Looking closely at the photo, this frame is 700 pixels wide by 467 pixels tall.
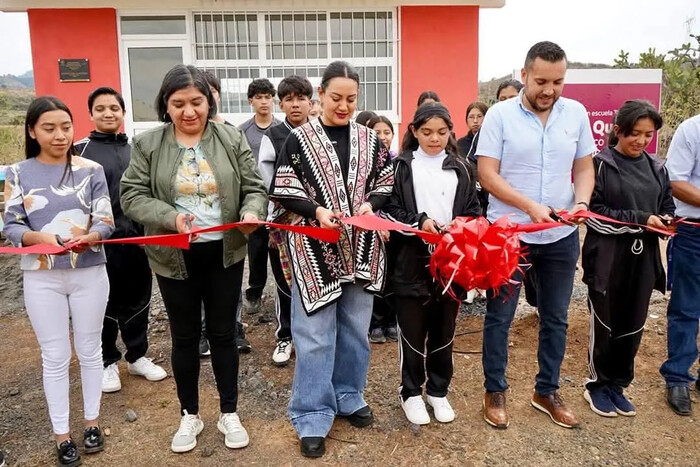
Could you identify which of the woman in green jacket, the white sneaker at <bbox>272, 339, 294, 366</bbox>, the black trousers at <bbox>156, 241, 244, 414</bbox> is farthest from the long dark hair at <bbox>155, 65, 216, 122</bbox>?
the white sneaker at <bbox>272, 339, 294, 366</bbox>

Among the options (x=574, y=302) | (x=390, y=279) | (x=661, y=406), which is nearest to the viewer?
(x=390, y=279)

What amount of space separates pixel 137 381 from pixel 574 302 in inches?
158

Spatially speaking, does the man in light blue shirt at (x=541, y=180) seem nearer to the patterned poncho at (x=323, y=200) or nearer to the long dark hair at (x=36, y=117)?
the patterned poncho at (x=323, y=200)

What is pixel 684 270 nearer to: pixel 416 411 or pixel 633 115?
pixel 633 115

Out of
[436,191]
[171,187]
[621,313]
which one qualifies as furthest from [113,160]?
[621,313]

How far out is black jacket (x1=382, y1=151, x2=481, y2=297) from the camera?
10.1 ft

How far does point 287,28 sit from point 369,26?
134cm

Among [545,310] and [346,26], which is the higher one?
[346,26]

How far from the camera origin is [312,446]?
2.90m

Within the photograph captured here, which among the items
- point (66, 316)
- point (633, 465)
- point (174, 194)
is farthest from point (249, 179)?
point (633, 465)

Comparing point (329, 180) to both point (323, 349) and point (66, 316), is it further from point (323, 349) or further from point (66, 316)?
point (66, 316)

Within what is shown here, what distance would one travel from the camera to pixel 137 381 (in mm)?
3881

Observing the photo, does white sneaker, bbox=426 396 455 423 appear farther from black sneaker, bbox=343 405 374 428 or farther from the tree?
the tree

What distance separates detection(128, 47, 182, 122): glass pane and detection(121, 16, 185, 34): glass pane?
0.89 ft
